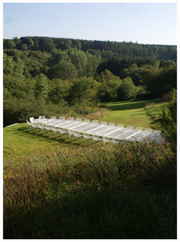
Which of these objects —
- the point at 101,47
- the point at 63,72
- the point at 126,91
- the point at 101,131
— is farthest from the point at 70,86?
the point at 101,47

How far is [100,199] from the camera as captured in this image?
10.1 feet

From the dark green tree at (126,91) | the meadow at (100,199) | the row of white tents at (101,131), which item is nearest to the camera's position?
the meadow at (100,199)

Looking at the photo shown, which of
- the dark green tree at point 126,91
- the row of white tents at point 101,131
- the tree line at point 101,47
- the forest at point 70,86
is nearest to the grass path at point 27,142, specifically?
the row of white tents at point 101,131

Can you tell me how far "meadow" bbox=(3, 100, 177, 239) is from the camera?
2.57 meters

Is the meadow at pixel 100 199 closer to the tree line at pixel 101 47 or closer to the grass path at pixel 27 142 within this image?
the grass path at pixel 27 142

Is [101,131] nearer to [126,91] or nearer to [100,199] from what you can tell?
[100,199]

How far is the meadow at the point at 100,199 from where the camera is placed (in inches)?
101

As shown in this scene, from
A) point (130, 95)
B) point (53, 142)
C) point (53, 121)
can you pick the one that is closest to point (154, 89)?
point (130, 95)

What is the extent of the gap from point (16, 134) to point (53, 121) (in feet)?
9.59

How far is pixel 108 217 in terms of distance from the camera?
284cm

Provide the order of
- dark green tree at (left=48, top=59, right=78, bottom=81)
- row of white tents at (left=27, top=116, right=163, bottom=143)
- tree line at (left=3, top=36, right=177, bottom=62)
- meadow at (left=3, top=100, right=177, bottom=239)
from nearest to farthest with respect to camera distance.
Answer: meadow at (left=3, top=100, right=177, bottom=239) → row of white tents at (left=27, top=116, right=163, bottom=143) → dark green tree at (left=48, top=59, right=78, bottom=81) → tree line at (left=3, top=36, right=177, bottom=62)

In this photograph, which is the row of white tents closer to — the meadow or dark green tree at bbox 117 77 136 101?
the meadow

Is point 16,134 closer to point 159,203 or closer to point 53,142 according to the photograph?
point 53,142

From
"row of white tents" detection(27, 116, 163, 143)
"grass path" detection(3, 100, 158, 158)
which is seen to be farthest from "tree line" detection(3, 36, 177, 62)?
"row of white tents" detection(27, 116, 163, 143)
